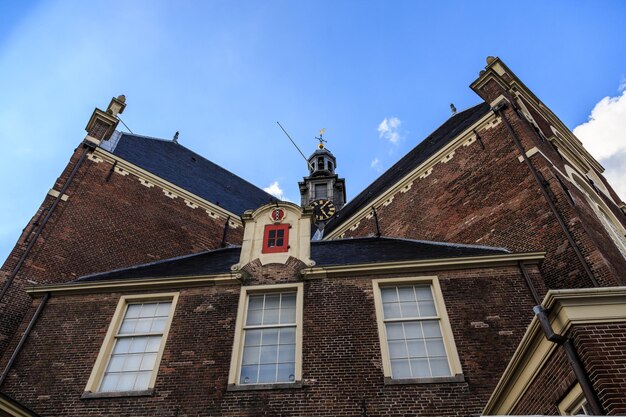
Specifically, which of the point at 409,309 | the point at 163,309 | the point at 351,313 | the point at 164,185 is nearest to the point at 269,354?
the point at 351,313

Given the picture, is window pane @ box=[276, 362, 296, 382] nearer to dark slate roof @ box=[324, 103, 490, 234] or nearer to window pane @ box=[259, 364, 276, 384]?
window pane @ box=[259, 364, 276, 384]

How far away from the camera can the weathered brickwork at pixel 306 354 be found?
28.0 feet

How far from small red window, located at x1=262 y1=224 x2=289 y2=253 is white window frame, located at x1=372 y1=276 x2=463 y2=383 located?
2.51 meters

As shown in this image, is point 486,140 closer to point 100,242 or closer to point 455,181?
point 455,181

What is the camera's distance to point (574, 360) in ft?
17.7

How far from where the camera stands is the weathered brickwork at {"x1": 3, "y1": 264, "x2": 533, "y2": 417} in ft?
28.0

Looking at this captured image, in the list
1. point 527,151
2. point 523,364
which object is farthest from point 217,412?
point 527,151

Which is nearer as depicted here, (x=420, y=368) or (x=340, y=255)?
(x=420, y=368)

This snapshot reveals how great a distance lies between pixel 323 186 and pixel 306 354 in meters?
25.1

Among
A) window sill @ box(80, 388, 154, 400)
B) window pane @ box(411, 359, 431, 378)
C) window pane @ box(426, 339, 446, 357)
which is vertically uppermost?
window pane @ box(426, 339, 446, 357)

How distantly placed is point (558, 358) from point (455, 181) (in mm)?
10821

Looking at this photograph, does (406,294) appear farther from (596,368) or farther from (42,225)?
A: (42,225)

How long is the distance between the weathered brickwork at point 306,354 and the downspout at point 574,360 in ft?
10.5

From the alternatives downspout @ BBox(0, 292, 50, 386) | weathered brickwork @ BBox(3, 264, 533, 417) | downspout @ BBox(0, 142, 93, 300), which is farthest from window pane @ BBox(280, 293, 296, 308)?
downspout @ BBox(0, 142, 93, 300)
